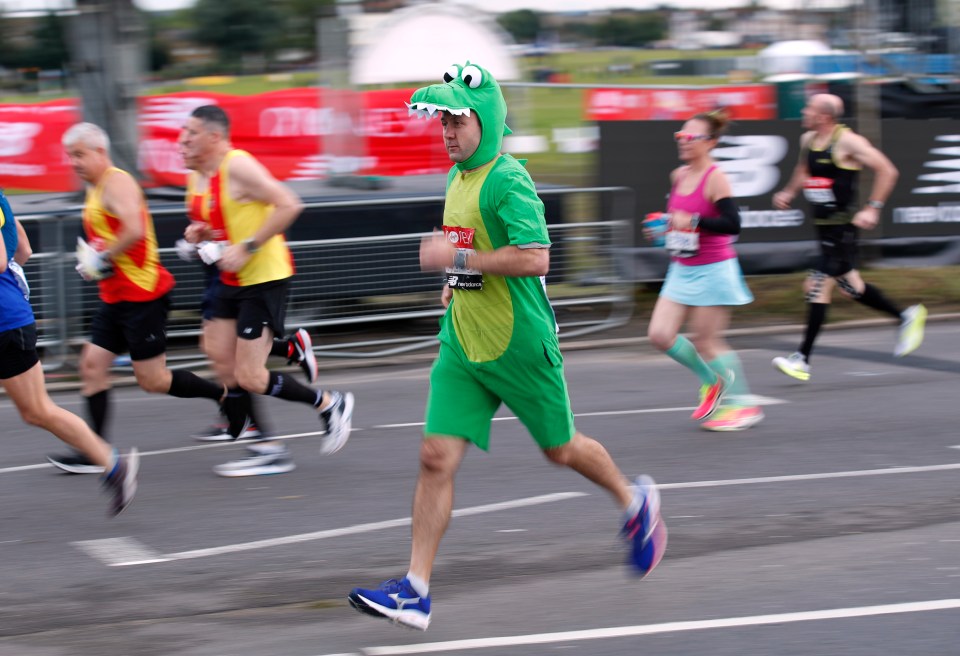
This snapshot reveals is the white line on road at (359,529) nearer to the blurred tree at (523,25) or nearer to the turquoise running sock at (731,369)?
the turquoise running sock at (731,369)

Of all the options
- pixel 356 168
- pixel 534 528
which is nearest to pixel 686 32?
pixel 356 168

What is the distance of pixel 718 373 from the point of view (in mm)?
7641

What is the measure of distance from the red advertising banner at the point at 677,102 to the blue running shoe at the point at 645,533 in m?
11.4

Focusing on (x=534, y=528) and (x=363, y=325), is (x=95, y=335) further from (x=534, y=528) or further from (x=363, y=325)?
(x=363, y=325)

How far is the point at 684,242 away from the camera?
7.45 meters

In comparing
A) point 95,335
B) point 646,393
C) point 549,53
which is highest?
point 549,53

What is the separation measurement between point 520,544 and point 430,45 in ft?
41.4

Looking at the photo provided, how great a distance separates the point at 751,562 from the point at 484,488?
1727 mm

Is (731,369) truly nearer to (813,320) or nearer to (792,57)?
(813,320)

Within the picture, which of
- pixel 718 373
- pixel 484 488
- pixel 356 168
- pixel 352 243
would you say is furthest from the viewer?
pixel 356 168

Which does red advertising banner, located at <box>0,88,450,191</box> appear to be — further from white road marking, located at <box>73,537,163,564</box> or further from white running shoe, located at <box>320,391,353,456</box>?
white road marking, located at <box>73,537,163,564</box>

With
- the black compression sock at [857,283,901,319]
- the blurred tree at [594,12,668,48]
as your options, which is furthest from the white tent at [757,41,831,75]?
the blurred tree at [594,12,668,48]

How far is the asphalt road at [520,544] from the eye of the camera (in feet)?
14.3

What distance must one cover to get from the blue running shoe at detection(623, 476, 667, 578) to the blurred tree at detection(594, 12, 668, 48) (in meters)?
31.8
